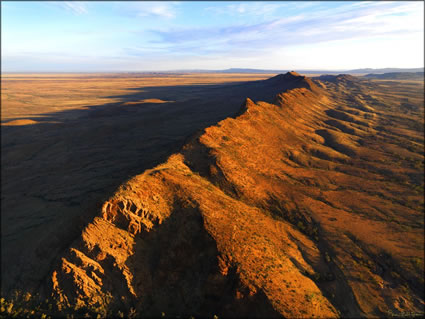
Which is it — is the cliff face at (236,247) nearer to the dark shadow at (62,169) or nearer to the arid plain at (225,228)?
the arid plain at (225,228)

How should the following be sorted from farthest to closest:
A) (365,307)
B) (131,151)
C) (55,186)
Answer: (131,151) → (55,186) → (365,307)

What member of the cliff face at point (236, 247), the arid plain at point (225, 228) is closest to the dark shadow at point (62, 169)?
the arid plain at point (225, 228)

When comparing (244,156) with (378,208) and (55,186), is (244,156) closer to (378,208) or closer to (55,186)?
(378,208)

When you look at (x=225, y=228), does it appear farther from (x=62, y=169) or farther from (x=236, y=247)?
(x=62, y=169)

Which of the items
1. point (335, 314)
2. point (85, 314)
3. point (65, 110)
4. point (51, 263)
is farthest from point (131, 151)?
point (65, 110)

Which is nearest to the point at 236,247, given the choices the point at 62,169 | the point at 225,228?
the point at 225,228

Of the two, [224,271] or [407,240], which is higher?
[224,271]
